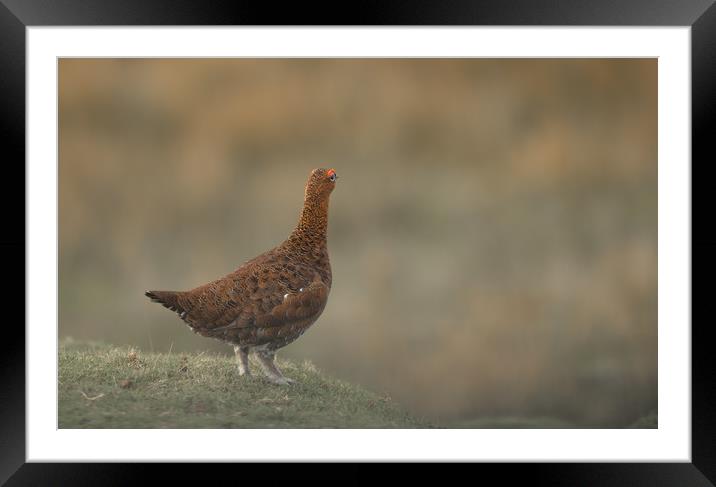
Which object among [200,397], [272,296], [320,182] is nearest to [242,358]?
[200,397]

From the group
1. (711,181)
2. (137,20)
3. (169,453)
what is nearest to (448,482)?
(169,453)

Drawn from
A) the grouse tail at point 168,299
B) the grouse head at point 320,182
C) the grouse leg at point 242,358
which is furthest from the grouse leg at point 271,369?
the grouse head at point 320,182

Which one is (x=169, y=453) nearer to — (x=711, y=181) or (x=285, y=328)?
(x=285, y=328)

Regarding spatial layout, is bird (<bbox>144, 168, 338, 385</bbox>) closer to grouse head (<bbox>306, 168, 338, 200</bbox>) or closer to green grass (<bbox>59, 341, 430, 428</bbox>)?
grouse head (<bbox>306, 168, 338, 200</bbox>)

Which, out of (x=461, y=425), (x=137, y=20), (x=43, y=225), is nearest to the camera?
(x=137, y=20)

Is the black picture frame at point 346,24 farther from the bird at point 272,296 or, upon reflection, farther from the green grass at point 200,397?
the bird at point 272,296

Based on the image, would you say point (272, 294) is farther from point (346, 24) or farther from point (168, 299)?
point (346, 24)

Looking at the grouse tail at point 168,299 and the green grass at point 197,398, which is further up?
the grouse tail at point 168,299
